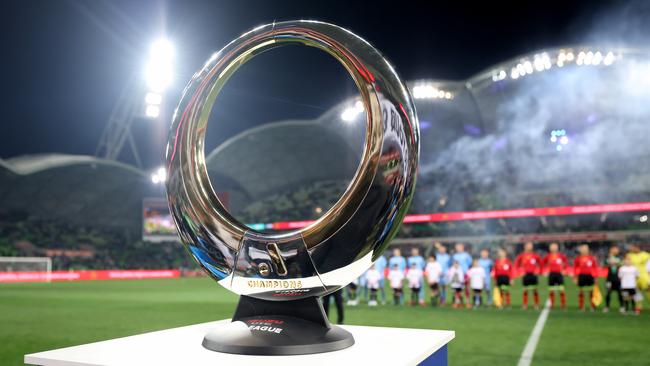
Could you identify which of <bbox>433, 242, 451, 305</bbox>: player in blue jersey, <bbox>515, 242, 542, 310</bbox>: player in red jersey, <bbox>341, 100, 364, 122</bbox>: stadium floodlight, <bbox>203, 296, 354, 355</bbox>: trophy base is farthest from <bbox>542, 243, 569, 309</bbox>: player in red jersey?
<bbox>203, 296, 354, 355</bbox>: trophy base

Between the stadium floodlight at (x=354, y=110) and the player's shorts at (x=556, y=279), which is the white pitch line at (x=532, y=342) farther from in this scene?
the stadium floodlight at (x=354, y=110)

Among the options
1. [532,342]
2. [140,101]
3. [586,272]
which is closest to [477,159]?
[140,101]

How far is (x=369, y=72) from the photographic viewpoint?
2.06 metres

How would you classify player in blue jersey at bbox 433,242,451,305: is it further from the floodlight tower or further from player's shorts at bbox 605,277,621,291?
the floodlight tower

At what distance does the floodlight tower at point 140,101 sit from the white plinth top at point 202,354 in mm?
28909

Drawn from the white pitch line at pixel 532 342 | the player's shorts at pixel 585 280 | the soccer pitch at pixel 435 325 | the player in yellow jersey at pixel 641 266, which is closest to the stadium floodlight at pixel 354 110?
the white pitch line at pixel 532 342

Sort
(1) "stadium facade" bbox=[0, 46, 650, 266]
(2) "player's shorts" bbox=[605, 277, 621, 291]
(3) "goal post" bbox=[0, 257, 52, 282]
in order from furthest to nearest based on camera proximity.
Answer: (1) "stadium facade" bbox=[0, 46, 650, 266] → (3) "goal post" bbox=[0, 257, 52, 282] → (2) "player's shorts" bbox=[605, 277, 621, 291]

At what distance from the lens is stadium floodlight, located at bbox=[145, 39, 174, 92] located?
30.0 metres

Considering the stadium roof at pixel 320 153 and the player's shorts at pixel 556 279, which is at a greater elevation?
the stadium roof at pixel 320 153

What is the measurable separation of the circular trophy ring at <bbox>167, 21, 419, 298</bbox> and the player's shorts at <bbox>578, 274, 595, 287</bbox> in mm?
11976

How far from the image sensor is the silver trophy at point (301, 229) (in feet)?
6.47

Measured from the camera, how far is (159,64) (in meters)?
30.3

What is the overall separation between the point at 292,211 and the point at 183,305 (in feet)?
111

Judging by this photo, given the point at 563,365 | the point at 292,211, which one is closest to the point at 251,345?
the point at 563,365
